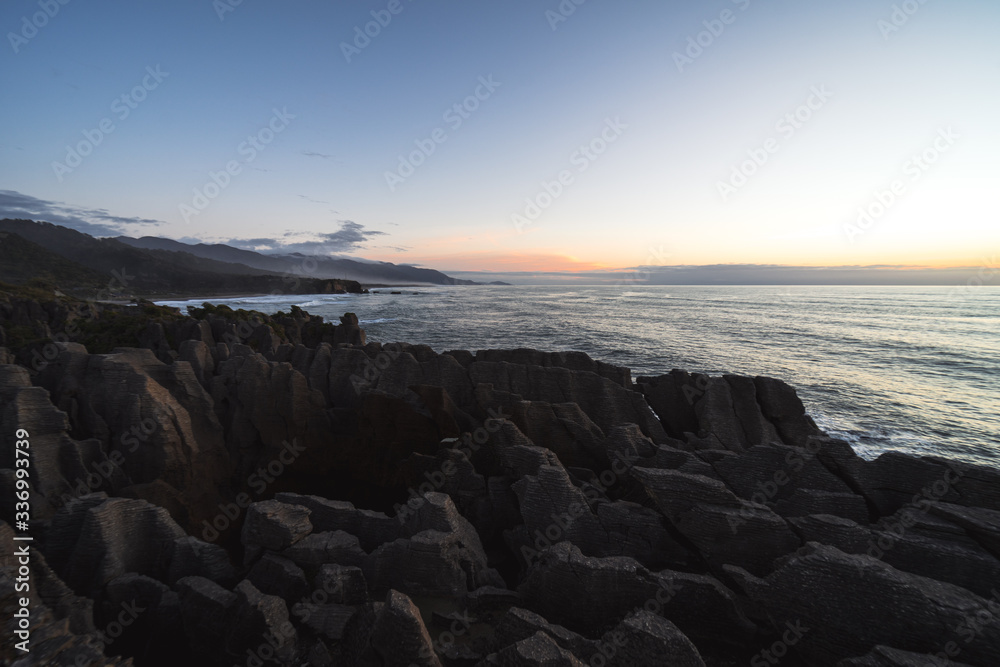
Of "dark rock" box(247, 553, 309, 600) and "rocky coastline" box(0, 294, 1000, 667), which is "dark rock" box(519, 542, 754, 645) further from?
"dark rock" box(247, 553, 309, 600)

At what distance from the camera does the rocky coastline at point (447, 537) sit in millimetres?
5133

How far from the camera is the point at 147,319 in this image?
2475cm

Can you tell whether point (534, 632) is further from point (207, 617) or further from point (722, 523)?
point (207, 617)

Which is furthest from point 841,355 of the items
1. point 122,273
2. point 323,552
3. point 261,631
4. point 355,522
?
point 122,273

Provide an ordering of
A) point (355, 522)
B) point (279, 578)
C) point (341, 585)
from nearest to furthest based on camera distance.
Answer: point (341, 585), point (279, 578), point (355, 522)

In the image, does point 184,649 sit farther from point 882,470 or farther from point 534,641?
point 882,470

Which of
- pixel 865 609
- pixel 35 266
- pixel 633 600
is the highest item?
pixel 35 266

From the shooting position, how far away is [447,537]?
6820mm

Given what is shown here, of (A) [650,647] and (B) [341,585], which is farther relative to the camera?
(B) [341,585]

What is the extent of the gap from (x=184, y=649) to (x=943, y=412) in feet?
124

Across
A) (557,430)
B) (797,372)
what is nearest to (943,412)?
(797,372)

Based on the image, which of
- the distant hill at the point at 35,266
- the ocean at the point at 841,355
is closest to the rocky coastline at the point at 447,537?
the ocean at the point at 841,355

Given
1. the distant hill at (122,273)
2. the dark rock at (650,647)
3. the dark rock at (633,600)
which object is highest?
the distant hill at (122,273)

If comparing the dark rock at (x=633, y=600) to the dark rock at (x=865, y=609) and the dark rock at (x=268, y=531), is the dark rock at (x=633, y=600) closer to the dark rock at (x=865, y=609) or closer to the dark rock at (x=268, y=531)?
the dark rock at (x=865, y=609)
